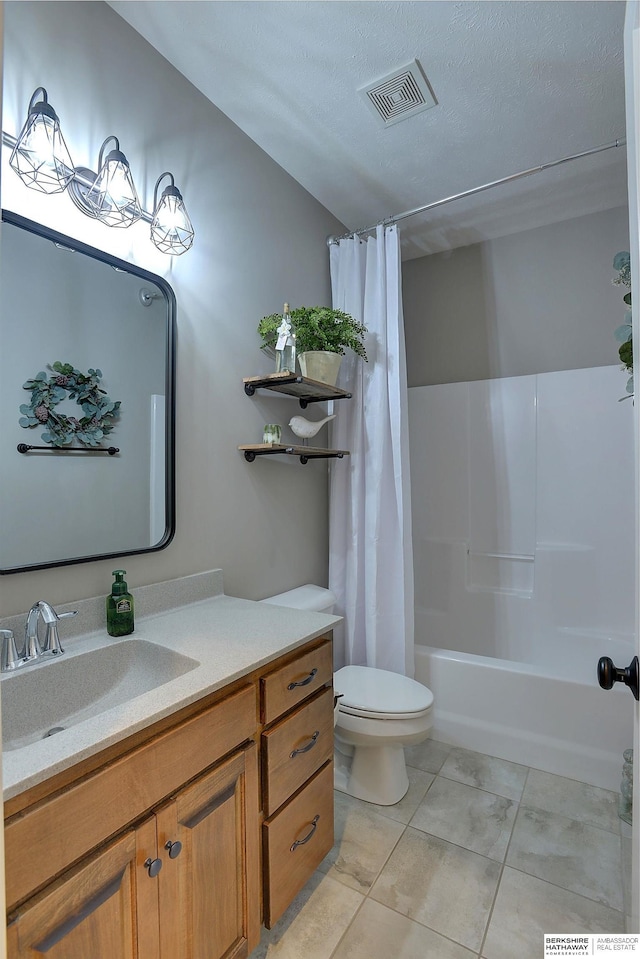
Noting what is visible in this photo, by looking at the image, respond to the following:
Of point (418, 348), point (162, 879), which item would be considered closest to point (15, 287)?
point (162, 879)

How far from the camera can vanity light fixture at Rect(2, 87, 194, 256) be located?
1.13 m

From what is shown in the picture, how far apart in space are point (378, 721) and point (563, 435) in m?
1.75

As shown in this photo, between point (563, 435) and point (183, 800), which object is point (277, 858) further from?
point (563, 435)

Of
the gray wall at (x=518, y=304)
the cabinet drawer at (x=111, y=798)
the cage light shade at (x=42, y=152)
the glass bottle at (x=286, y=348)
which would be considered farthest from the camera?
the gray wall at (x=518, y=304)

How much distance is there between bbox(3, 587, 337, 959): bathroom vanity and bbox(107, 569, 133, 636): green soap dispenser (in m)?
0.04

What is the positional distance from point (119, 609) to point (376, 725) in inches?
39.0

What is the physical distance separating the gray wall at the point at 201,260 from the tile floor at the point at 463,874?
3.07 feet

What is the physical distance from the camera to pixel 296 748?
1282 mm

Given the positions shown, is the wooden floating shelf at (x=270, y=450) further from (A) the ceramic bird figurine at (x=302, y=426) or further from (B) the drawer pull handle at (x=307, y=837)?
(B) the drawer pull handle at (x=307, y=837)

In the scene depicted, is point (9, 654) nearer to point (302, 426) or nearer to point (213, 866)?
point (213, 866)

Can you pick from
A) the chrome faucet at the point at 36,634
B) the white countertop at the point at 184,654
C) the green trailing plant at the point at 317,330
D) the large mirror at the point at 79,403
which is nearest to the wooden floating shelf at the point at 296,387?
the green trailing plant at the point at 317,330

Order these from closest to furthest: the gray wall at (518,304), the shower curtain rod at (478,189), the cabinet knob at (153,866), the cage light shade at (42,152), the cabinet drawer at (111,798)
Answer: the cabinet drawer at (111,798)
the cabinet knob at (153,866)
the cage light shade at (42,152)
the shower curtain rod at (478,189)
the gray wall at (518,304)

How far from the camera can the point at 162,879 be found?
35.6 inches

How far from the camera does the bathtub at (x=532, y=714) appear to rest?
187 centimetres
